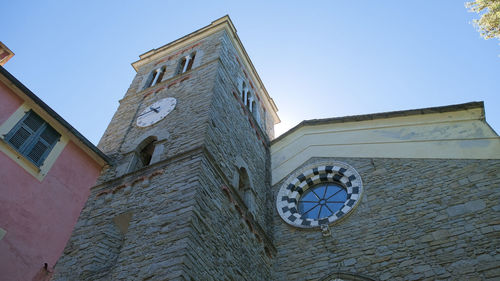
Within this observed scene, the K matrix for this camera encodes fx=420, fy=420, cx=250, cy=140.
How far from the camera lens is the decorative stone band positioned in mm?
8953

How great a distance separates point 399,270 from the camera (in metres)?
7.25

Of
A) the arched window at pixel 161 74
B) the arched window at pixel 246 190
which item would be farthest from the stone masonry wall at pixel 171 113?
the arched window at pixel 246 190

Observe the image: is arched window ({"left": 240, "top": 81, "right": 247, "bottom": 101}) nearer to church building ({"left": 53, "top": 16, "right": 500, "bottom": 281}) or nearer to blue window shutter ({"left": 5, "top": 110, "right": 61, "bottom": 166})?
church building ({"left": 53, "top": 16, "right": 500, "bottom": 281})

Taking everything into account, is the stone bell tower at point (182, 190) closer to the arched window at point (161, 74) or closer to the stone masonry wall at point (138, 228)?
the stone masonry wall at point (138, 228)

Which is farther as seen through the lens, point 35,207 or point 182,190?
point 35,207

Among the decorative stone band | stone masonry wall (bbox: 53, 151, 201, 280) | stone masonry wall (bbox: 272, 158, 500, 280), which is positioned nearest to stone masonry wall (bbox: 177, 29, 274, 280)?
stone masonry wall (bbox: 53, 151, 201, 280)

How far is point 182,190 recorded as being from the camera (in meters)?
7.05

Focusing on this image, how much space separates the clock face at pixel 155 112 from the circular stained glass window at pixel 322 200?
12.9ft

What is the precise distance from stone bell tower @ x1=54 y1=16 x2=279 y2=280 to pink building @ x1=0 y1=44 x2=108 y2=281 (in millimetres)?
439

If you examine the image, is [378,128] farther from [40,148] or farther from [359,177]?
[40,148]

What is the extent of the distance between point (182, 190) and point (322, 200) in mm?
3839

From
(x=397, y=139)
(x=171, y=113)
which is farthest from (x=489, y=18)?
(x=171, y=113)

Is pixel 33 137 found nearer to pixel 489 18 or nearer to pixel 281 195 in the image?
pixel 281 195

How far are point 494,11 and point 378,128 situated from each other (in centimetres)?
362
